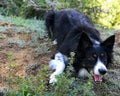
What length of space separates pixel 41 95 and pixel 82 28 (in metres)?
1.78

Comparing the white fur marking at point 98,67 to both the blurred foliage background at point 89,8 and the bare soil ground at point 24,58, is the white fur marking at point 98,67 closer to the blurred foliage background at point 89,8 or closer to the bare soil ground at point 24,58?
the bare soil ground at point 24,58

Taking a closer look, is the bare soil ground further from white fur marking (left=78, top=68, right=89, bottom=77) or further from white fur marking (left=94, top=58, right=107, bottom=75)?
white fur marking (left=94, top=58, right=107, bottom=75)

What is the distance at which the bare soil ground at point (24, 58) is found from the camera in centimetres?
545

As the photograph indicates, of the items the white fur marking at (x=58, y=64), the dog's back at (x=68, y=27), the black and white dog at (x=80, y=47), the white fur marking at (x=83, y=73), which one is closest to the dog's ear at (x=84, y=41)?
the black and white dog at (x=80, y=47)

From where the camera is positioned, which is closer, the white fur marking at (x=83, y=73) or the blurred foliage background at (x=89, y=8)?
the white fur marking at (x=83, y=73)

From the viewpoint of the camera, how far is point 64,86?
4.36 metres

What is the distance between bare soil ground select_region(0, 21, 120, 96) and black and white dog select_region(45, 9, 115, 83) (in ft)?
0.89

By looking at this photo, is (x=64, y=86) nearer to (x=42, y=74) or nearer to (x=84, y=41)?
(x=42, y=74)

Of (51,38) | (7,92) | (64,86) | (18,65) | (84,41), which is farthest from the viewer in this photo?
(51,38)

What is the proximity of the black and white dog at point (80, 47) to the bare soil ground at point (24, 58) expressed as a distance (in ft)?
0.89

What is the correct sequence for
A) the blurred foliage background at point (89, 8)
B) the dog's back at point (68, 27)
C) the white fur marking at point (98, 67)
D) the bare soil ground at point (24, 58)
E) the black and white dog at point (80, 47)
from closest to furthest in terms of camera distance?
1. the white fur marking at point (98, 67)
2. the black and white dog at point (80, 47)
3. the bare soil ground at point (24, 58)
4. the dog's back at point (68, 27)
5. the blurred foliage background at point (89, 8)

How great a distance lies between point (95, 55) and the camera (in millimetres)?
5184

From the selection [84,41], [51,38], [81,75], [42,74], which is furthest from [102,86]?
[51,38]

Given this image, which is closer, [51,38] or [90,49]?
[90,49]
